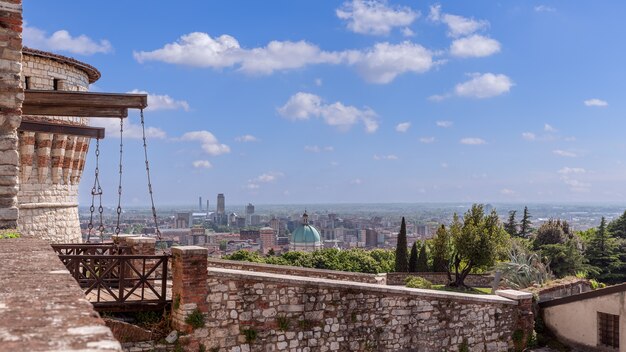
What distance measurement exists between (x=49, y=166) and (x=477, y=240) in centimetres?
2381

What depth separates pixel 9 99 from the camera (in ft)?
25.1

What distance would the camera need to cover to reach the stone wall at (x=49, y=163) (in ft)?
56.5

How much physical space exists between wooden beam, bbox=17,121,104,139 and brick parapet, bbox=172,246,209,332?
10.6 metres

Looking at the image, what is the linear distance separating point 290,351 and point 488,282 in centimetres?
2925

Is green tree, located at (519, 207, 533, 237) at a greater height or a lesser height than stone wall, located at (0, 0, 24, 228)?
lesser

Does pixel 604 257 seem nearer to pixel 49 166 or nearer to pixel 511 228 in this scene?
pixel 511 228

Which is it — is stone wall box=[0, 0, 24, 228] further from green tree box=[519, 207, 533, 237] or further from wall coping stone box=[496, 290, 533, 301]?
green tree box=[519, 207, 533, 237]

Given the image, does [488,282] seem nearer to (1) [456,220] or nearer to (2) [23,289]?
(1) [456,220]

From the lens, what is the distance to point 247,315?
941 cm

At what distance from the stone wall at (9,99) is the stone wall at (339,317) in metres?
3.19

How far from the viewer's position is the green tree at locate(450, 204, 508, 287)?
3262cm

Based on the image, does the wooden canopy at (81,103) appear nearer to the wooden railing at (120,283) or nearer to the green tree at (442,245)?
the wooden railing at (120,283)

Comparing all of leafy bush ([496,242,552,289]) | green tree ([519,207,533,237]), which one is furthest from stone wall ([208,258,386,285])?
green tree ([519,207,533,237])

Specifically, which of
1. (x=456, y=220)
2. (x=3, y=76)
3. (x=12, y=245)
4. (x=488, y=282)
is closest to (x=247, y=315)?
(x=12, y=245)
